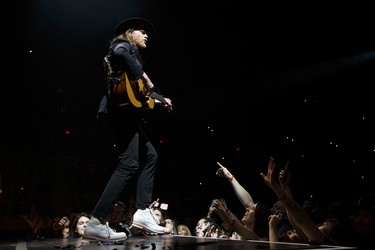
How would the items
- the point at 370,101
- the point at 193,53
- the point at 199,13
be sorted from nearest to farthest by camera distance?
the point at 370,101, the point at 199,13, the point at 193,53

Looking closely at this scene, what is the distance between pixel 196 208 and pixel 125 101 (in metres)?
6.21

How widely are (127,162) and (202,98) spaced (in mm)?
6767

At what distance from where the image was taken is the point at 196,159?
927cm

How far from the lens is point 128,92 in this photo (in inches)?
109

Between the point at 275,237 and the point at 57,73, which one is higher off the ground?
the point at 57,73

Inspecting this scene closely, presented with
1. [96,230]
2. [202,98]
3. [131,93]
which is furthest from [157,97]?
[202,98]

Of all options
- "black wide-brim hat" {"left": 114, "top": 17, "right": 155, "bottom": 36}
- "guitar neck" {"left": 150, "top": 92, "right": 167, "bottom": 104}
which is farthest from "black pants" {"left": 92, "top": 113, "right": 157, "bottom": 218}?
"black wide-brim hat" {"left": 114, "top": 17, "right": 155, "bottom": 36}

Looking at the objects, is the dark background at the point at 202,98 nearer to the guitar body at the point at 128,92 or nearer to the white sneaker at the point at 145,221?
the white sneaker at the point at 145,221

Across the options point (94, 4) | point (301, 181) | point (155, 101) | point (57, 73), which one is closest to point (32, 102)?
point (57, 73)

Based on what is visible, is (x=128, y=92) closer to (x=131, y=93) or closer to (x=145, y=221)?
(x=131, y=93)

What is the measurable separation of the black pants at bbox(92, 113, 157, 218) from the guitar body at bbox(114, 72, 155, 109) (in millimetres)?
119

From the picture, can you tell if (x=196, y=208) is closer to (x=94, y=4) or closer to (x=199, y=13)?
(x=199, y=13)

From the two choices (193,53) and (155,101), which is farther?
(193,53)

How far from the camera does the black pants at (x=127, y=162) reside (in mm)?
2736
